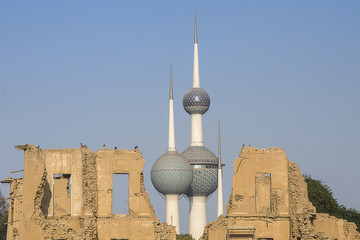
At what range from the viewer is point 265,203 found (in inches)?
1455

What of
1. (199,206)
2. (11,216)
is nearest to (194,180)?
(199,206)

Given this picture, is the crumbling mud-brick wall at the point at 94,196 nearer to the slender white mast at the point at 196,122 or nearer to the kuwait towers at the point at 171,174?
the kuwait towers at the point at 171,174

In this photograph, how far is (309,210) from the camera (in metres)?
37.5

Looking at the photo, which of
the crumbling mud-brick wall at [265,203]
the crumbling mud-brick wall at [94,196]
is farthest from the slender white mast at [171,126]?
Answer: the crumbling mud-brick wall at [265,203]

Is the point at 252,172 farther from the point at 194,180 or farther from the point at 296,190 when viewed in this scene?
the point at 194,180

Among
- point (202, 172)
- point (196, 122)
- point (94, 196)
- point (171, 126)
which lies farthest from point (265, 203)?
point (196, 122)

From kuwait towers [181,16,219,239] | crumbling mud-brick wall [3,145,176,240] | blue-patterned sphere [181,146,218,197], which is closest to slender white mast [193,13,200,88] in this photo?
kuwait towers [181,16,219,239]

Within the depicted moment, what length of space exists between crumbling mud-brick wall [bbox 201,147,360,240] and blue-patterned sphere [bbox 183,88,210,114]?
113m

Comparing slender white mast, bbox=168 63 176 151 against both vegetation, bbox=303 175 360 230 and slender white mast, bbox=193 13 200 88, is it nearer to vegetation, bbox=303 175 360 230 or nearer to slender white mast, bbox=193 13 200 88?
slender white mast, bbox=193 13 200 88

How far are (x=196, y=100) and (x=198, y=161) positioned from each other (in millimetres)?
11136

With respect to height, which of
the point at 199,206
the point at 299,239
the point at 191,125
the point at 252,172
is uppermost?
the point at 191,125

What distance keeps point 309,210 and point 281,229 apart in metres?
1.84

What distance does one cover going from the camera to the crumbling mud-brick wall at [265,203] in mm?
36531

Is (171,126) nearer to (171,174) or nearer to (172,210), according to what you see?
(171,174)
